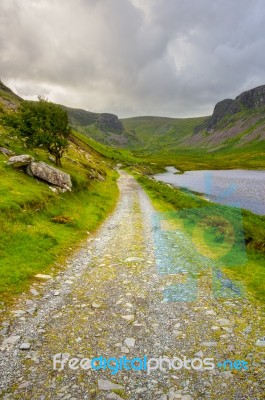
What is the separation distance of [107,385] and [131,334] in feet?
7.02

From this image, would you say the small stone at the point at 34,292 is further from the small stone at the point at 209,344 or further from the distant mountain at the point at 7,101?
the distant mountain at the point at 7,101

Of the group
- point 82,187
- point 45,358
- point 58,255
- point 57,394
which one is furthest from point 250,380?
point 82,187

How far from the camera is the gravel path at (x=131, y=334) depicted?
6410mm

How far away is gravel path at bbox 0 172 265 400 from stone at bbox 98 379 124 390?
0.02m

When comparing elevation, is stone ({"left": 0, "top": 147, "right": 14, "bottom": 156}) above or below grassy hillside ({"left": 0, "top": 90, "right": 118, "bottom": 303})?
above

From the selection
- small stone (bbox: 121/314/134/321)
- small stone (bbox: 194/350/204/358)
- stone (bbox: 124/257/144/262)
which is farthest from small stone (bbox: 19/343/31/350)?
stone (bbox: 124/257/144/262)

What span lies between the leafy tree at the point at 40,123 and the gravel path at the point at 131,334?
3261cm

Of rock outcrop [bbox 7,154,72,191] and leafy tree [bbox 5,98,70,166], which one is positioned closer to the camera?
rock outcrop [bbox 7,154,72,191]

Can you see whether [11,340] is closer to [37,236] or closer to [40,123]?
[37,236]

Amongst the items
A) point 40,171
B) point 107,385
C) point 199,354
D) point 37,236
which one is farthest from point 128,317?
point 40,171

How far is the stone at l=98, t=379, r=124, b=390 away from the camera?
6.37 m

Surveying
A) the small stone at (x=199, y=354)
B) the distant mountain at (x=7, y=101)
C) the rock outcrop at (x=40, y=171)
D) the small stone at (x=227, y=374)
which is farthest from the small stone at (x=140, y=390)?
the distant mountain at (x=7, y=101)

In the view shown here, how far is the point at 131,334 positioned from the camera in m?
8.52

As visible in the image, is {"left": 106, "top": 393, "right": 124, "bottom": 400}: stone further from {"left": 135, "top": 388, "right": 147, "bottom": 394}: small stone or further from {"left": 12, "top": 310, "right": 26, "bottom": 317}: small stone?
{"left": 12, "top": 310, "right": 26, "bottom": 317}: small stone
